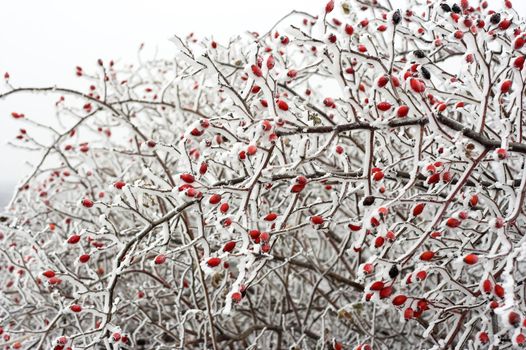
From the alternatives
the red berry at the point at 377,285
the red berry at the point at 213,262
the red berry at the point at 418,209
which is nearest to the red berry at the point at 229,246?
the red berry at the point at 213,262

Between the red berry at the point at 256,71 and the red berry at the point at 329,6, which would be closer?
the red berry at the point at 256,71

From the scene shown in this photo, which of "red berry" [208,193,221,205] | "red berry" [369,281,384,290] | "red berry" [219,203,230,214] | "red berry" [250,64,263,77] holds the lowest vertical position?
"red berry" [369,281,384,290]

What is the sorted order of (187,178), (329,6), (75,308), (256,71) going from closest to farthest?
(256,71) < (187,178) < (329,6) < (75,308)

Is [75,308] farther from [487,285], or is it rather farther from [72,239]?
[487,285]

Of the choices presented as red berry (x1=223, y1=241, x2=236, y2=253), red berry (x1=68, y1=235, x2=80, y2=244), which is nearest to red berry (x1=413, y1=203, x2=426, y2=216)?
red berry (x1=223, y1=241, x2=236, y2=253)

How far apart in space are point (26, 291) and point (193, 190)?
2.22 metres

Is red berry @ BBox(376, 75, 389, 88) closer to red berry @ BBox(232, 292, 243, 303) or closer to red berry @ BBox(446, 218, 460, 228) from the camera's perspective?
red berry @ BBox(446, 218, 460, 228)

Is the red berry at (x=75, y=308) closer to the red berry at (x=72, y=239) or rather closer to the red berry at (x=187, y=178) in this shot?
the red berry at (x=72, y=239)

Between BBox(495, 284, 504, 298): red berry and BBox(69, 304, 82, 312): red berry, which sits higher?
BBox(69, 304, 82, 312): red berry

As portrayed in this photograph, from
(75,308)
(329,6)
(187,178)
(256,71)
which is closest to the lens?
(256,71)

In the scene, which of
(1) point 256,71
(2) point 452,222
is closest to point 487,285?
(2) point 452,222

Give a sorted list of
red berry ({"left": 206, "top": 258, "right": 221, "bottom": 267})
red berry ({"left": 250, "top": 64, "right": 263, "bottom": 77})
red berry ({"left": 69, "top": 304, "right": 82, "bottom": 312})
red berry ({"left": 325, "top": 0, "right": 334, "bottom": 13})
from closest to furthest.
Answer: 1. red berry ({"left": 250, "top": 64, "right": 263, "bottom": 77})
2. red berry ({"left": 206, "top": 258, "right": 221, "bottom": 267})
3. red berry ({"left": 325, "top": 0, "right": 334, "bottom": 13})
4. red berry ({"left": 69, "top": 304, "right": 82, "bottom": 312})

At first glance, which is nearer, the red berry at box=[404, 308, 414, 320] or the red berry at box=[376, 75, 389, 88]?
the red berry at box=[376, 75, 389, 88]

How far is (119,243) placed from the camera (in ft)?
5.54
